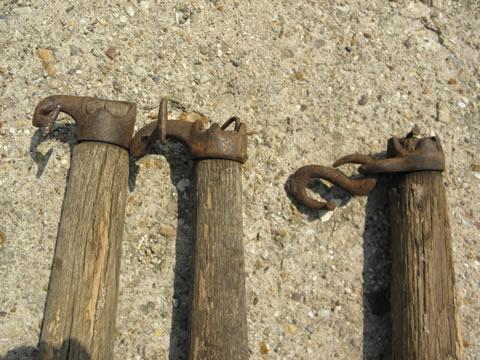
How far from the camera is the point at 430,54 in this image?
8.33 feet

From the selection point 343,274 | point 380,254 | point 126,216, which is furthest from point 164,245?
point 380,254

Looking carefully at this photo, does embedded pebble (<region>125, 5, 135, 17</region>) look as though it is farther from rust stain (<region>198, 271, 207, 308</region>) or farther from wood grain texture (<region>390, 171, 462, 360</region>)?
wood grain texture (<region>390, 171, 462, 360</region>)

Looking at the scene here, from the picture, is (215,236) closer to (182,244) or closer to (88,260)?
(182,244)

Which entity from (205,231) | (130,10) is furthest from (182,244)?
(130,10)

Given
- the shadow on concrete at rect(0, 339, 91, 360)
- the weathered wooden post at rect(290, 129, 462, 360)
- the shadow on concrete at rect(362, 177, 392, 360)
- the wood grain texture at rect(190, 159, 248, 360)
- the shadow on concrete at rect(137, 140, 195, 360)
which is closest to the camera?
the shadow on concrete at rect(0, 339, 91, 360)

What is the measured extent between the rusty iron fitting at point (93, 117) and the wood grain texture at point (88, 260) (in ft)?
0.12

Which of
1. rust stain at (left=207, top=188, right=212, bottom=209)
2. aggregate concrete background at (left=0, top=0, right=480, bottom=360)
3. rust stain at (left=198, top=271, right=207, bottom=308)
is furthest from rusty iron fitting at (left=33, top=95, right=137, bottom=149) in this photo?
rust stain at (left=198, top=271, right=207, bottom=308)

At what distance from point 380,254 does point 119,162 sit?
1.18 meters

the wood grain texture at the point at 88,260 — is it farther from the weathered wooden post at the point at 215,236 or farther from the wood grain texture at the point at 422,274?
the wood grain texture at the point at 422,274

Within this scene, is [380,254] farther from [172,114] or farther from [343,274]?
[172,114]

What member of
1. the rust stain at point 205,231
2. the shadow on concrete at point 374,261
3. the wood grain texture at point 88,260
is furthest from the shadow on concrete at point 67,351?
the shadow on concrete at point 374,261

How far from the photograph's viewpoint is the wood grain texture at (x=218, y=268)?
174 centimetres

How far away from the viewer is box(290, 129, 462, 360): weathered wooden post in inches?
72.7

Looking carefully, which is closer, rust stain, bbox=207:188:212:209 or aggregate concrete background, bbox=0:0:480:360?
rust stain, bbox=207:188:212:209
